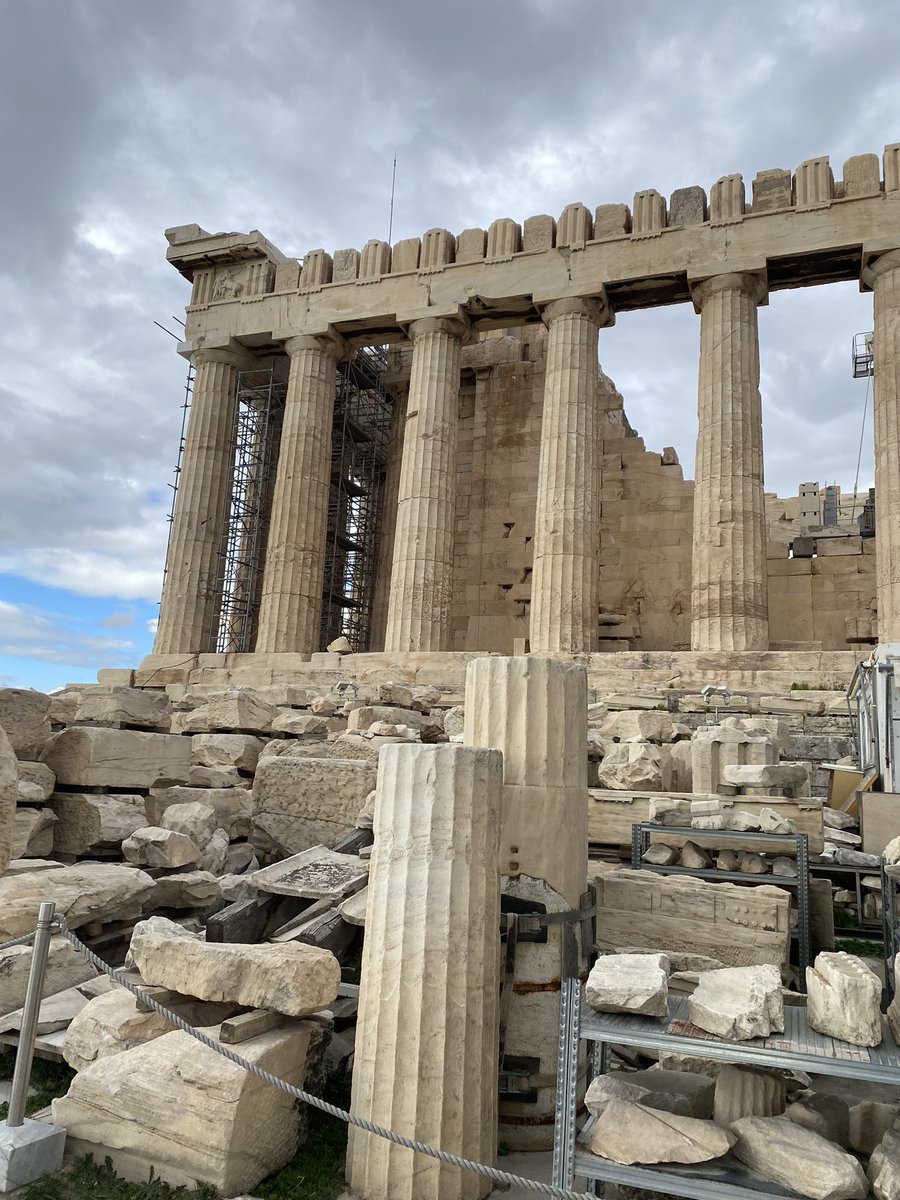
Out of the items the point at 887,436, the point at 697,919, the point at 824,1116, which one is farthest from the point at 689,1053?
the point at 887,436

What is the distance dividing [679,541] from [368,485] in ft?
30.1

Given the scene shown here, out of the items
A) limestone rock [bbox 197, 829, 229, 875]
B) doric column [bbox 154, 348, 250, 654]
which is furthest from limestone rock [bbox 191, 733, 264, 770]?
doric column [bbox 154, 348, 250, 654]

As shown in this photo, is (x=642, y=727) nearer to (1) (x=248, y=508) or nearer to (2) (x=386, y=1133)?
(2) (x=386, y=1133)

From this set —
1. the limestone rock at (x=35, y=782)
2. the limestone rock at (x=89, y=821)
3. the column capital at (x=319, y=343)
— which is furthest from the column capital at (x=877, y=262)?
the limestone rock at (x=35, y=782)

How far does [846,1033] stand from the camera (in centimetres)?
339

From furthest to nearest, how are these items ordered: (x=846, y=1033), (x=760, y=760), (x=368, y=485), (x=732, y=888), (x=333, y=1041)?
1. (x=368, y=485)
2. (x=760, y=760)
3. (x=732, y=888)
4. (x=333, y=1041)
5. (x=846, y=1033)

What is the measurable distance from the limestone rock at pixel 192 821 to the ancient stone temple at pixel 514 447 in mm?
11324

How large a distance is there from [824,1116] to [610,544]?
20.0m

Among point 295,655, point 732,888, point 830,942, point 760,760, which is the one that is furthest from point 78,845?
point 295,655

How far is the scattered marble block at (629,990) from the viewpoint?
3615 mm

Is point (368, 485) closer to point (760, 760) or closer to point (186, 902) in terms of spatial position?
point (760, 760)

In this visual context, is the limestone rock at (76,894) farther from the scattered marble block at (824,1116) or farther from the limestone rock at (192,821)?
the scattered marble block at (824,1116)

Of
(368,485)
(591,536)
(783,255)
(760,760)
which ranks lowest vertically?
(760,760)

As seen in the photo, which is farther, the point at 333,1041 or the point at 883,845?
the point at 883,845
